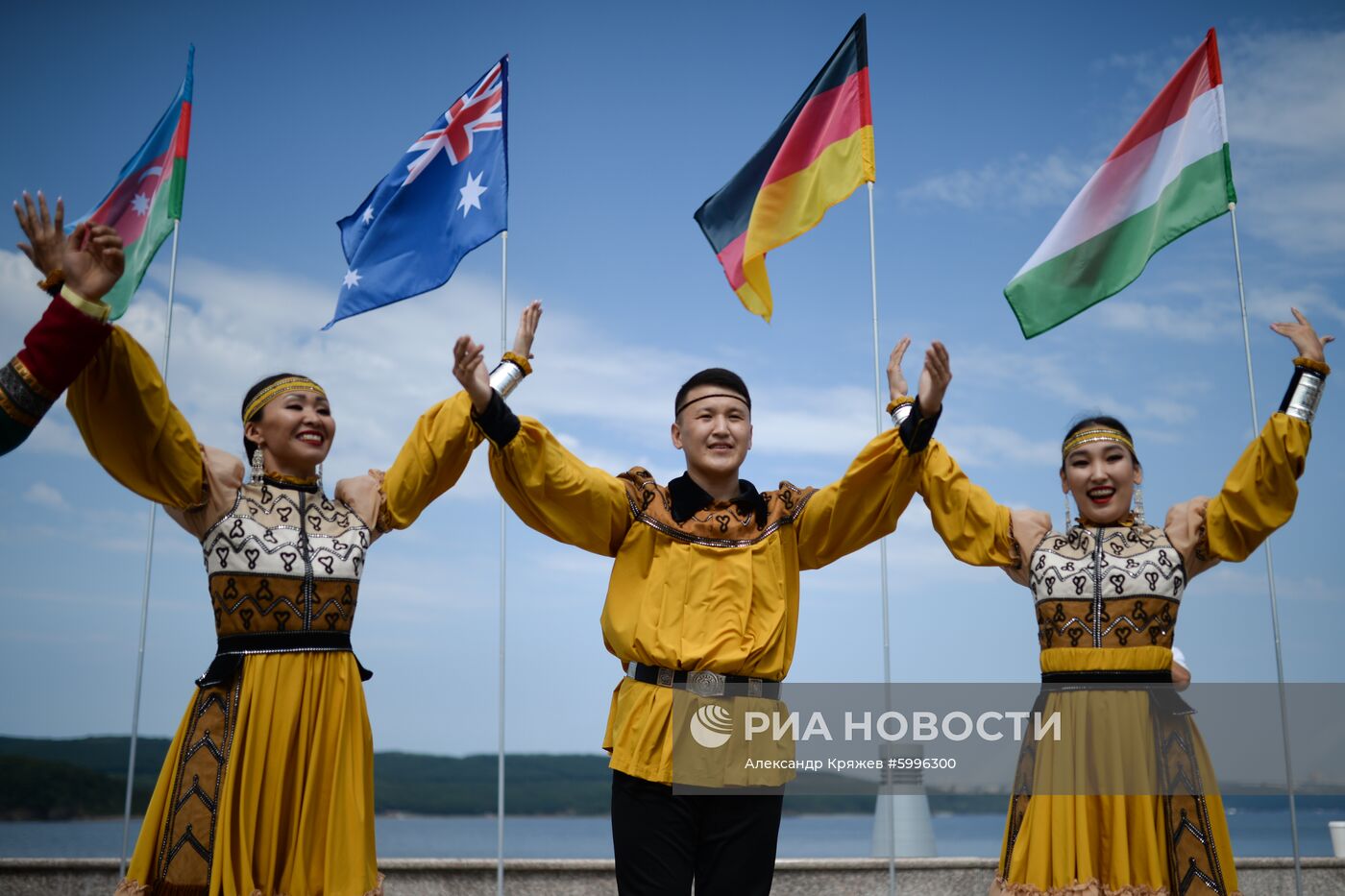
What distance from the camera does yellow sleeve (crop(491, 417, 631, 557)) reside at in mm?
3641

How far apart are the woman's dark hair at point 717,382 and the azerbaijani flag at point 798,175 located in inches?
75.8

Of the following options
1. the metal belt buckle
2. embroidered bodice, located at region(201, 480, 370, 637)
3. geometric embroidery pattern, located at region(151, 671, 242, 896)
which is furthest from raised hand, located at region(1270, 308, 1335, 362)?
geometric embroidery pattern, located at region(151, 671, 242, 896)

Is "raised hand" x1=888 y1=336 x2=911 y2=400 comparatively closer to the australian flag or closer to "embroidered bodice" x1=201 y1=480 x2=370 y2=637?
"embroidered bodice" x1=201 y1=480 x2=370 y2=637

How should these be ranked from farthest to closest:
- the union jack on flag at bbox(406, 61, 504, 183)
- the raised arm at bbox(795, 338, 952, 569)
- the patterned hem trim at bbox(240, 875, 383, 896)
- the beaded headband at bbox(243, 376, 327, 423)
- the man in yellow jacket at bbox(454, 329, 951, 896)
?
the union jack on flag at bbox(406, 61, 504, 183)
the beaded headband at bbox(243, 376, 327, 423)
the raised arm at bbox(795, 338, 952, 569)
the man in yellow jacket at bbox(454, 329, 951, 896)
the patterned hem trim at bbox(240, 875, 383, 896)

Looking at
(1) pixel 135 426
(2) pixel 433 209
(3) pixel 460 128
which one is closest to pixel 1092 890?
(1) pixel 135 426

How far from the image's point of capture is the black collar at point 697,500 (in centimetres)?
379

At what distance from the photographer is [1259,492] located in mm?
3992

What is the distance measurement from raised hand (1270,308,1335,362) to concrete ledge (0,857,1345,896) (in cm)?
325

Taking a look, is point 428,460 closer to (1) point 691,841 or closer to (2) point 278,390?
(2) point 278,390

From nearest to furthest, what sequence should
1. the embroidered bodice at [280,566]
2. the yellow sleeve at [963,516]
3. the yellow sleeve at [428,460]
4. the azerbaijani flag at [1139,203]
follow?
1. the embroidered bodice at [280,566]
2. the yellow sleeve at [428,460]
3. the yellow sleeve at [963,516]
4. the azerbaijani flag at [1139,203]

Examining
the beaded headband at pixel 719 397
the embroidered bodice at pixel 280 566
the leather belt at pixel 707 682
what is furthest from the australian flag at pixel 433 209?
the leather belt at pixel 707 682

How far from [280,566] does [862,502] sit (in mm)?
1790

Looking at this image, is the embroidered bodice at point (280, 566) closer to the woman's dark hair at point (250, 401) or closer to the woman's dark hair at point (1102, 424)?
the woman's dark hair at point (250, 401)

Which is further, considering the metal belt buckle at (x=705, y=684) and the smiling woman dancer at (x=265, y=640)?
the metal belt buckle at (x=705, y=684)
